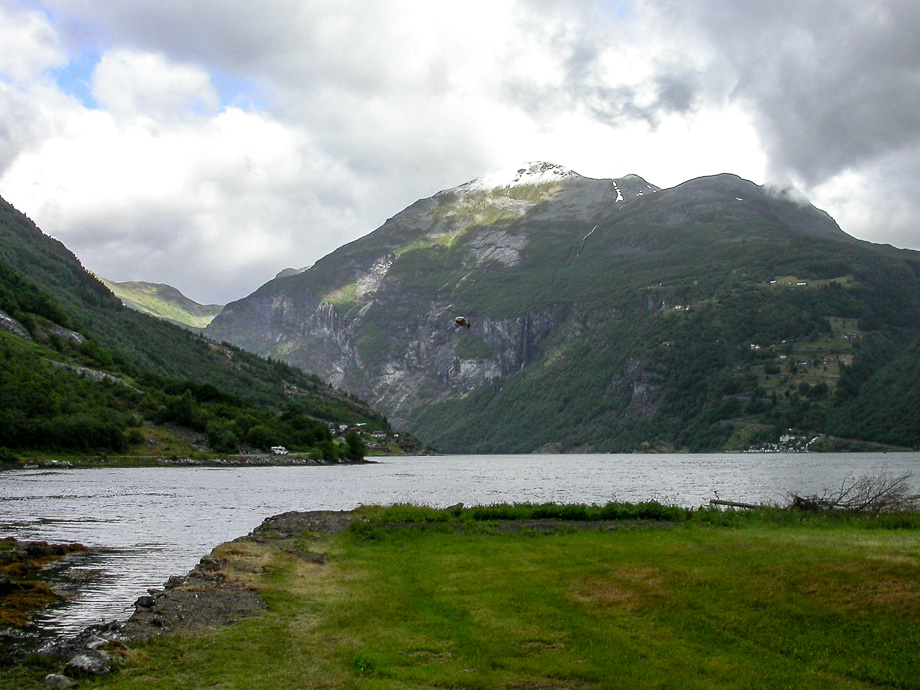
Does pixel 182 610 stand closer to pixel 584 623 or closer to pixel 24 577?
pixel 584 623

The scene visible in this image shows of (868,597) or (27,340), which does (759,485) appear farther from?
Result: (27,340)

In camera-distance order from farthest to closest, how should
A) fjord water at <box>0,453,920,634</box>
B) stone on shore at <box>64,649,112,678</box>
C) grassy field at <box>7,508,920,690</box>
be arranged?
fjord water at <box>0,453,920,634</box> < stone on shore at <box>64,649,112,678</box> < grassy field at <box>7,508,920,690</box>

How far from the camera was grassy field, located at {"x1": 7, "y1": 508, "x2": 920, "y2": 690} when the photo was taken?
15289 mm

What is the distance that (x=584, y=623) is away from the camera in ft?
62.1

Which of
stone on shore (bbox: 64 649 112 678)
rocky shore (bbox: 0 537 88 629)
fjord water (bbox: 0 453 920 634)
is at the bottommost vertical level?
fjord water (bbox: 0 453 920 634)

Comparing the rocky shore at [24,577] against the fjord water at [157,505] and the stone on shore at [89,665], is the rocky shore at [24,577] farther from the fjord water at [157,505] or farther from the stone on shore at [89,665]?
the stone on shore at [89,665]

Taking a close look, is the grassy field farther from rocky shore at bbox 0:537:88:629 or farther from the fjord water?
rocky shore at bbox 0:537:88:629

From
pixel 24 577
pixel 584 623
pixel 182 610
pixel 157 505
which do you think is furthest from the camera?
pixel 157 505

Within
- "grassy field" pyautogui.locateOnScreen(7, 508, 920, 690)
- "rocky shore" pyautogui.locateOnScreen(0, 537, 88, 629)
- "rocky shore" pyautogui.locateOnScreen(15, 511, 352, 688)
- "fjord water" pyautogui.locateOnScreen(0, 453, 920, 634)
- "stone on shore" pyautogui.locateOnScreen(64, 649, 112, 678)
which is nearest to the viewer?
"grassy field" pyautogui.locateOnScreen(7, 508, 920, 690)

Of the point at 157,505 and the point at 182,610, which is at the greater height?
the point at 182,610

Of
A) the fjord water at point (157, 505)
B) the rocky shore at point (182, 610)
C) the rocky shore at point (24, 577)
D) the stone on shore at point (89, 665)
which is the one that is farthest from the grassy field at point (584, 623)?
the rocky shore at point (24, 577)

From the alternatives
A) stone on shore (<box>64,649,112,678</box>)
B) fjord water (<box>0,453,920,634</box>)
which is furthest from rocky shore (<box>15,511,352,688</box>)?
fjord water (<box>0,453,920,634</box>)

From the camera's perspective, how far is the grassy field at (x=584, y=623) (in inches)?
602

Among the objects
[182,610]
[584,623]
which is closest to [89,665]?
[182,610]
